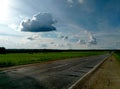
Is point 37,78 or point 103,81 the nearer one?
point 37,78

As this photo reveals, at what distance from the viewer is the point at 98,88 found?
12703 mm

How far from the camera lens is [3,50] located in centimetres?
9950

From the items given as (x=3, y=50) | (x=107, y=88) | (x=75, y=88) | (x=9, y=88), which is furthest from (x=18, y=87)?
(x=3, y=50)

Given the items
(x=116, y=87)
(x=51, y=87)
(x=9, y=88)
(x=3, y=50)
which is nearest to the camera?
(x=9, y=88)

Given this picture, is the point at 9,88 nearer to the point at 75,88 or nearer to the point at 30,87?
the point at 30,87

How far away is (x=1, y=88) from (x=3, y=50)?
90.7 meters

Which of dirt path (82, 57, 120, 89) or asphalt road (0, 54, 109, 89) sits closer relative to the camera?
asphalt road (0, 54, 109, 89)

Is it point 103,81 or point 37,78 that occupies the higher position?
point 37,78

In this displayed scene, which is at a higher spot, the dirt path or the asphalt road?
the asphalt road

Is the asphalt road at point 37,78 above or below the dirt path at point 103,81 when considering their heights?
above

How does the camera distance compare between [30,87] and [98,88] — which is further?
[98,88]

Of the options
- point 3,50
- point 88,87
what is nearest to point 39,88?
point 88,87

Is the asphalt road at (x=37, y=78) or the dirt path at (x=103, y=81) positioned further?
the dirt path at (x=103, y=81)

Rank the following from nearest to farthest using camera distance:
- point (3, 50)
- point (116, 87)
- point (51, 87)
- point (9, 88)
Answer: point (9, 88) → point (51, 87) → point (116, 87) → point (3, 50)
